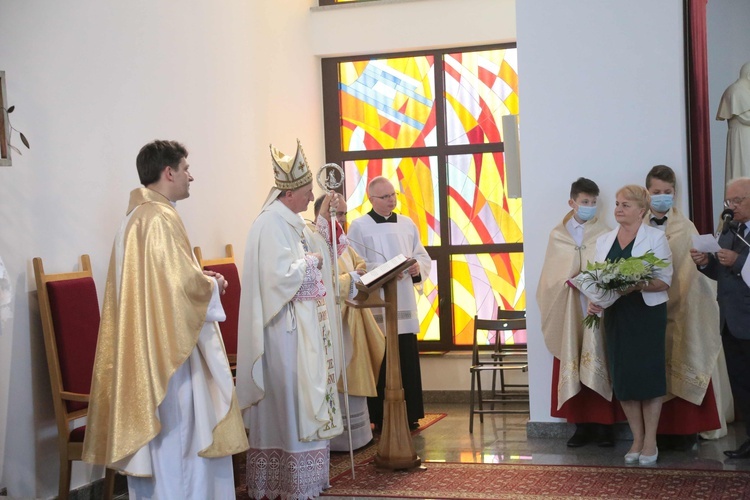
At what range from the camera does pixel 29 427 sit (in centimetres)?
471

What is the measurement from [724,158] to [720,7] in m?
1.14

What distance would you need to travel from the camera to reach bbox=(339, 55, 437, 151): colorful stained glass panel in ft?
28.2

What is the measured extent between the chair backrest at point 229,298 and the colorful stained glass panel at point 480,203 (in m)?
2.55

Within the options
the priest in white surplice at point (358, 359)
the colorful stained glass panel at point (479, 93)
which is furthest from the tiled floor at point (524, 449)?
the colorful stained glass panel at point (479, 93)

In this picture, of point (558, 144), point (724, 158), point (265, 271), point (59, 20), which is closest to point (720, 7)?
point (724, 158)

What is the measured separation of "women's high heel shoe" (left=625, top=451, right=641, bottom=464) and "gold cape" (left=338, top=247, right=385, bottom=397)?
1.64 metres

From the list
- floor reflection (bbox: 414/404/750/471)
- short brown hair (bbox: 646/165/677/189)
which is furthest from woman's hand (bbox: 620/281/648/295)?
floor reflection (bbox: 414/404/750/471)

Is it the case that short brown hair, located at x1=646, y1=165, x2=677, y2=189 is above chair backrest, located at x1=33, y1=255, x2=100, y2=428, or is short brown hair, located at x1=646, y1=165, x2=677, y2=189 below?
above

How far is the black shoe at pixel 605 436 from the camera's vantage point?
6059 mm

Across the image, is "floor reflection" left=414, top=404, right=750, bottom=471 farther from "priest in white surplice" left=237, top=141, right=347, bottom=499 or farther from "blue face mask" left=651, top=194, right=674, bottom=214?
"blue face mask" left=651, top=194, right=674, bottom=214

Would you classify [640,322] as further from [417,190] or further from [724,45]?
[417,190]

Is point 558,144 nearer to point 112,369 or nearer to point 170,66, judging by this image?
point 170,66

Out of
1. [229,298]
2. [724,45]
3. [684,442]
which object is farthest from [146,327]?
[724,45]

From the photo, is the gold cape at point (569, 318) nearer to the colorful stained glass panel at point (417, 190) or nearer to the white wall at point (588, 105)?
the white wall at point (588, 105)
